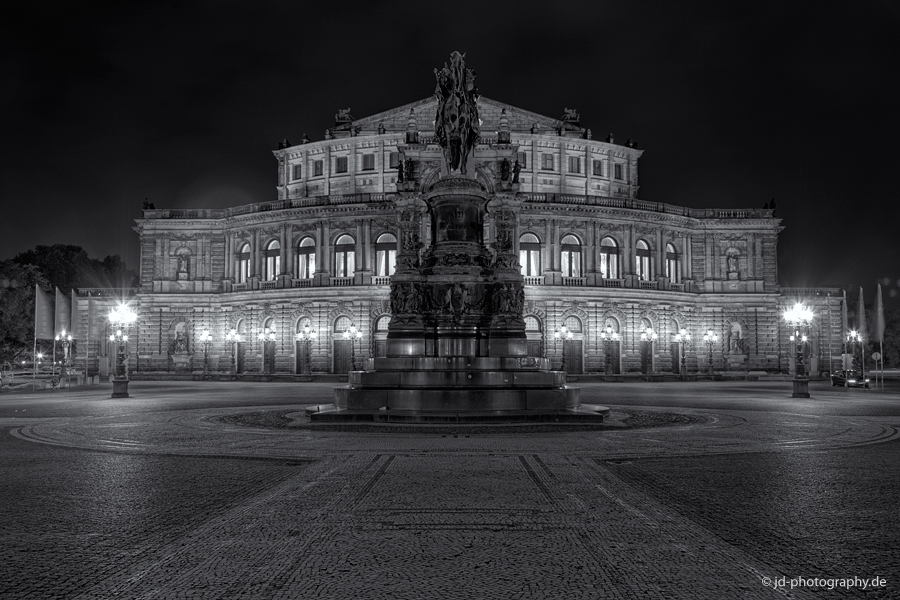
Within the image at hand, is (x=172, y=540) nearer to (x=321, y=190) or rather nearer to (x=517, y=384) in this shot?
(x=517, y=384)

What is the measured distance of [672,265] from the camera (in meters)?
72.2

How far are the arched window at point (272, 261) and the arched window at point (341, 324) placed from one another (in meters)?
8.36

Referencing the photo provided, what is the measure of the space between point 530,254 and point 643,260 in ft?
36.3

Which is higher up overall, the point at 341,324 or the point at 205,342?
the point at 341,324

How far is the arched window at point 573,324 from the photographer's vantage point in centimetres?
6650

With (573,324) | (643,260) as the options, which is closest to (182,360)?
(573,324)

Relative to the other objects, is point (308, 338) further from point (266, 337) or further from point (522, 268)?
point (522, 268)

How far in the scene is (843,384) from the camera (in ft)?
150

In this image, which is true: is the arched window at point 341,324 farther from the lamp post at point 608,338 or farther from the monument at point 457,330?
the monument at point 457,330

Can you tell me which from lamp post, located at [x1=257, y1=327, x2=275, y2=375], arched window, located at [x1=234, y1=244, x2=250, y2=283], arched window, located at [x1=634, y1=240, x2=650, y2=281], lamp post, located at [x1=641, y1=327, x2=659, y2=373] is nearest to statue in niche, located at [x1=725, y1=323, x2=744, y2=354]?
lamp post, located at [x1=641, y1=327, x2=659, y2=373]

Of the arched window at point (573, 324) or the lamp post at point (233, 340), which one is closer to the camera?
the arched window at point (573, 324)

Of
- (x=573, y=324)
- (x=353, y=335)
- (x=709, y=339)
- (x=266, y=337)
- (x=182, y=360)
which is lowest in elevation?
(x=182, y=360)

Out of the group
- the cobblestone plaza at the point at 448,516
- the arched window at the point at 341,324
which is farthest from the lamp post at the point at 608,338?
the cobblestone plaza at the point at 448,516

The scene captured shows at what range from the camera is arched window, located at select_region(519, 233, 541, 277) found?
67188 millimetres
